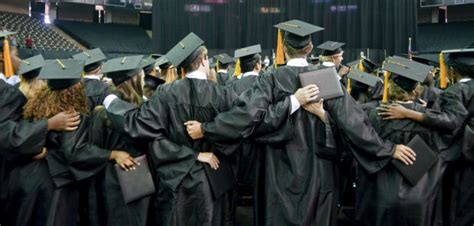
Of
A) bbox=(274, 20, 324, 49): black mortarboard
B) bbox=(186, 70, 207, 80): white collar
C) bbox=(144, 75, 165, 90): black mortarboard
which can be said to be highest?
bbox=(274, 20, 324, 49): black mortarboard

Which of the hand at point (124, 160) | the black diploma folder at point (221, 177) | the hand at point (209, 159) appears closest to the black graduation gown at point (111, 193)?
the hand at point (124, 160)

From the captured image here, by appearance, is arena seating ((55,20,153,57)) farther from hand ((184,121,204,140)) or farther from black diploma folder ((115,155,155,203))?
hand ((184,121,204,140))

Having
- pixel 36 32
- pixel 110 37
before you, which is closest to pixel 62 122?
pixel 36 32

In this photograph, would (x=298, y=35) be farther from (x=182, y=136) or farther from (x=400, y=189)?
(x=400, y=189)

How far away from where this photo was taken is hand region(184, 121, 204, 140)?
11.2ft

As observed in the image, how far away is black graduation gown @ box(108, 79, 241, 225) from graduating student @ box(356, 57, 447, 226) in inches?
49.3

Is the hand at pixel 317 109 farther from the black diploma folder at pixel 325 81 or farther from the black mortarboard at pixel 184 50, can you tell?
the black mortarboard at pixel 184 50

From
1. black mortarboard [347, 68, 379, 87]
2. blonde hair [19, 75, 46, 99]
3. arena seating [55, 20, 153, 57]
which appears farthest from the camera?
arena seating [55, 20, 153, 57]

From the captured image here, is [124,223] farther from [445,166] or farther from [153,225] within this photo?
[445,166]

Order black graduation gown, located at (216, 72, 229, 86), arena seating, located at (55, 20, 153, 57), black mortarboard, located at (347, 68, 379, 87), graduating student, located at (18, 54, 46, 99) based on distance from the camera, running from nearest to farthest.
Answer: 1. graduating student, located at (18, 54, 46, 99)
2. black mortarboard, located at (347, 68, 379, 87)
3. black graduation gown, located at (216, 72, 229, 86)
4. arena seating, located at (55, 20, 153, 57)

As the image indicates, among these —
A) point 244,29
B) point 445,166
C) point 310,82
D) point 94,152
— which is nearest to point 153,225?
point 94,152

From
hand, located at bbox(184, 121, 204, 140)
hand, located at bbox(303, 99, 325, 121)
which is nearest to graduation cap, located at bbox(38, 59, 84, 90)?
hand, located at bbox(184, 121, 204, 140)

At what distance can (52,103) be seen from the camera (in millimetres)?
3496

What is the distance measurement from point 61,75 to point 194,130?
1.08 metres
